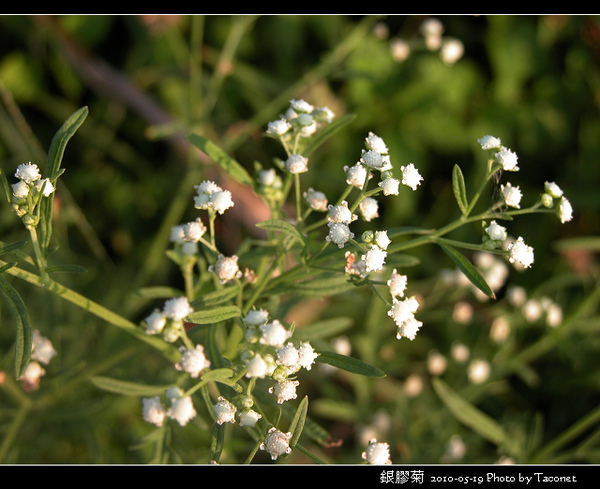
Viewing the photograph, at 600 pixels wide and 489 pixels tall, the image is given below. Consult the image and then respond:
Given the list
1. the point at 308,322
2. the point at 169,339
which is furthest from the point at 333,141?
the point at 169,339

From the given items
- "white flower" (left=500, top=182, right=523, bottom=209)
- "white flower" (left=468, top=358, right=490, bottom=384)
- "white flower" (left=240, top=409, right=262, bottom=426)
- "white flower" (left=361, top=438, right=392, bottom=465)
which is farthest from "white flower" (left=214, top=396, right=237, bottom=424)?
"white flower" (left=468, top=358, right=490, bottom=384)

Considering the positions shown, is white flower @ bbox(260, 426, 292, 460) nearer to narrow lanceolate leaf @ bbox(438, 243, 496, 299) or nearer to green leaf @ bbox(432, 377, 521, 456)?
narrow lanceolate leaf @ bbox(438, 243, 496, 299)

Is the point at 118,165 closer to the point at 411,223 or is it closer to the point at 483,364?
the point at 411,223

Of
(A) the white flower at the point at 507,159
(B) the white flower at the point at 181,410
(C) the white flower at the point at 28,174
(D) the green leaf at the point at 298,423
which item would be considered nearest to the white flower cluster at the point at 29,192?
(C) the white flower at the point at 28,174

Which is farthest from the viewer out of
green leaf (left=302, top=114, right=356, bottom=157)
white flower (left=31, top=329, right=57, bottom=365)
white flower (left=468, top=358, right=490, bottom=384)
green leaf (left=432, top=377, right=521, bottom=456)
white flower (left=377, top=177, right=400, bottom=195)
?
white flower (left=468, top=358, right=490, bottom=384)

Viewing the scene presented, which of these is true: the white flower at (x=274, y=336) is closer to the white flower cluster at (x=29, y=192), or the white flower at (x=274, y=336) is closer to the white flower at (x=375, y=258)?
the white flower at (x=375, y=258)

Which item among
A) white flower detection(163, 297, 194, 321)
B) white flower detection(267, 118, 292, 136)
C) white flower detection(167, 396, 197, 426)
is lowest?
white flower detection(167, 396, 197, 426)

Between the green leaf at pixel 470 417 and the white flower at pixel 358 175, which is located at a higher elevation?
the white flower at pixel 358 175
